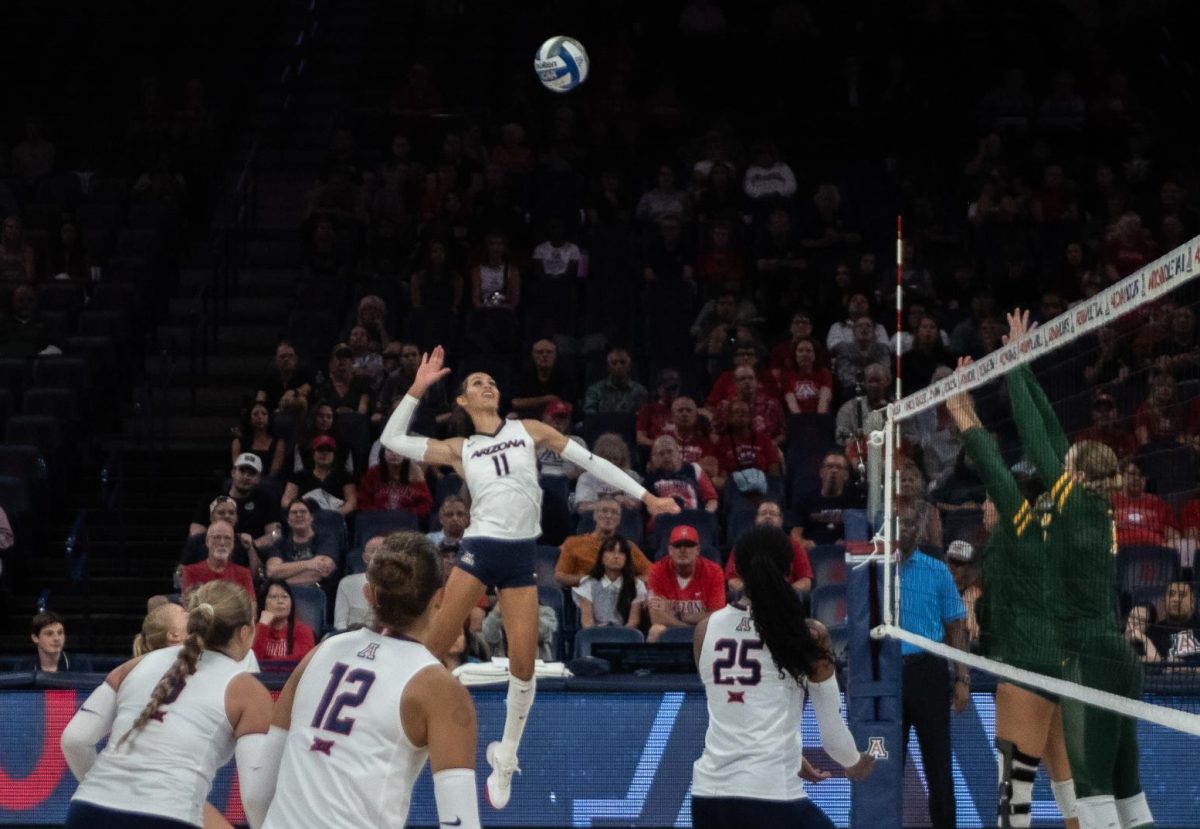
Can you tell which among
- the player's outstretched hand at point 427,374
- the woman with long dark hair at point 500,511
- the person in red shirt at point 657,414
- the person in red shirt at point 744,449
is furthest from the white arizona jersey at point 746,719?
the person in red shirt at point 657,414

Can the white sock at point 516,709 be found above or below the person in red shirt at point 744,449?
below

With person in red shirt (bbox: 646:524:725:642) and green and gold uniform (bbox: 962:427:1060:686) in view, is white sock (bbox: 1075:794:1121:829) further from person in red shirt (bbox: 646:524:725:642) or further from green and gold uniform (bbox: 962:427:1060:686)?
person in red shirt (bbox: 646:524:725:642)

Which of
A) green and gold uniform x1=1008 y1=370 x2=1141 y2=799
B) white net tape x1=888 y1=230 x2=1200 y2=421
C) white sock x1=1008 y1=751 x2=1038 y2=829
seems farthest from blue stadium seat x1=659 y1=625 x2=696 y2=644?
green and gold uniform x1=1008 y1=370 x2=1141 y2=799

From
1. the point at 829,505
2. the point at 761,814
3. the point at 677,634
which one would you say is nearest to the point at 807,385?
the point at 829,505

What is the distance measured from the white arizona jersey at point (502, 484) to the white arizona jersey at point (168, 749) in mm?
3634

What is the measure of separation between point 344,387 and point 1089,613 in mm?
9719

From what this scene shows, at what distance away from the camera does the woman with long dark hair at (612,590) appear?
42.4 feet

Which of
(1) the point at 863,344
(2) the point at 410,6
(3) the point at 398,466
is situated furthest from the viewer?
(2) the point at 410,6

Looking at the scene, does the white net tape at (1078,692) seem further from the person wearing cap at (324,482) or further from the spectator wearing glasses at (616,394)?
the spectator wearing glasses at (616,394)

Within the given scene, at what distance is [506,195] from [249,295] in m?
3.17

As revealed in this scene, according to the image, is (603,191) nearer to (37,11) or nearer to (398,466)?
(398,466)

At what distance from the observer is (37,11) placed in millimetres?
22594

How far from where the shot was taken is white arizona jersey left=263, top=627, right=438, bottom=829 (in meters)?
5.12

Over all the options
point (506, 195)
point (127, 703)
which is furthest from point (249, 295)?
point (127, 703)
